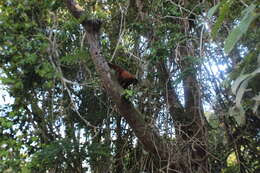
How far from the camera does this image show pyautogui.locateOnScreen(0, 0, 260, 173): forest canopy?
301 centimetres

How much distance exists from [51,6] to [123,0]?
0.81 meters

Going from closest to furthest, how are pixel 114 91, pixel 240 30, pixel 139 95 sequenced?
pixel 240 30 → pixel 114 91 → pixel 139 95

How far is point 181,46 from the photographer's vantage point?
3150mm

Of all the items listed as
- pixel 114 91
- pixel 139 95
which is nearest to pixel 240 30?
pixel 114 91

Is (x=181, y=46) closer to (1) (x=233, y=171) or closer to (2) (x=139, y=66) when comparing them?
(2) (x=139, y=66)

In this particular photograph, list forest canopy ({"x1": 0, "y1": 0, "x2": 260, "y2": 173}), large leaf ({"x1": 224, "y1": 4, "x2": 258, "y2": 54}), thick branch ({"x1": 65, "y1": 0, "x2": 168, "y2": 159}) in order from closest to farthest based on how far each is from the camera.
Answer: large leaf ({"x1": 224, "y1": 4, "x2": 258, "y2": 54})
thick branch ({"x1": 65, "y1": 0, "x2": 168, "y2": 159})
forest canopy ({"x1": 0, "y1": 0, "x2": 260, "y2": 173})

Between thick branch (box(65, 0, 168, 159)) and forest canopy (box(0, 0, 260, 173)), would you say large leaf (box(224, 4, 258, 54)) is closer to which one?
thick branch (box(65, 0, 168, 159))

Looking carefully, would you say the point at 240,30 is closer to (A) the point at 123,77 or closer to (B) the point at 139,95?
(A) the point at 123,77

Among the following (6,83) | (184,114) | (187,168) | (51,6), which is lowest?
(187,168)

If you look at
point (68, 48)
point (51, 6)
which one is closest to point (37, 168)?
point (68, 48)

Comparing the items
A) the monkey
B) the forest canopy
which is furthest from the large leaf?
the forest canopy

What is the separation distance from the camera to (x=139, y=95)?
3148 millimetres

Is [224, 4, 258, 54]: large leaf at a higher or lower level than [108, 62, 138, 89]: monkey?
lower

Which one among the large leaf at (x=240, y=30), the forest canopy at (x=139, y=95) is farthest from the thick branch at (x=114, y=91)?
the large leaf at (x=240, y=30)
